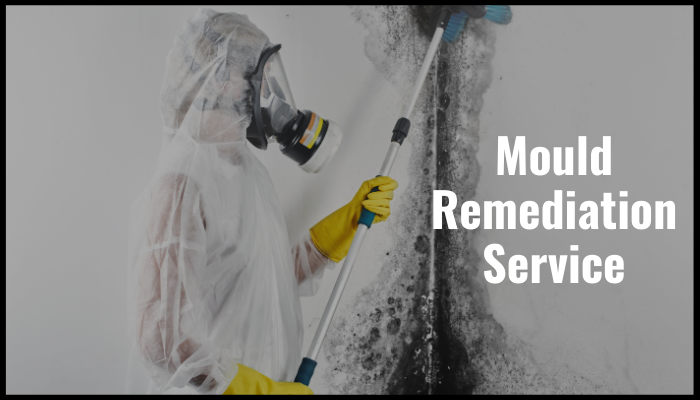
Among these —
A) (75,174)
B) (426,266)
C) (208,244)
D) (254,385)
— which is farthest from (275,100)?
(426,266)

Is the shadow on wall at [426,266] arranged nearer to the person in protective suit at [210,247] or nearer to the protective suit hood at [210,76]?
the person in protective suit at [210,247]

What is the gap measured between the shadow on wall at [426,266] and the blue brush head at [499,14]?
3 centimetres

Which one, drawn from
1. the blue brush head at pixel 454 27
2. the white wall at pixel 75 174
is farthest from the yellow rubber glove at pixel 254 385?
the blue brush head at pixel 454 27

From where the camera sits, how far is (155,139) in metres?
0.97

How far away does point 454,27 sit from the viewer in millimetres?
1219

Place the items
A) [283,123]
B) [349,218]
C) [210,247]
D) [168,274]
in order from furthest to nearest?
1. [349,218]
2. [283,123]
3. [210,247]
4. [168,274]

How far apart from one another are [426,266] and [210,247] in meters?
0.69

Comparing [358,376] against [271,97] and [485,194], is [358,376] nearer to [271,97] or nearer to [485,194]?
[485,194]

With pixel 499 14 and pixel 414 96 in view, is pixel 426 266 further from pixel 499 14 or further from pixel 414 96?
pixel 499 14

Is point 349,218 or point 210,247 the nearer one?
point 210,247

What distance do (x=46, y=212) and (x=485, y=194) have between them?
1045 mm

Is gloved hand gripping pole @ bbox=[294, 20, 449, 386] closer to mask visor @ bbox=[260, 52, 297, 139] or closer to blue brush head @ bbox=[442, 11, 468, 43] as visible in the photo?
blue brush head @ bbox=[442, 11, 468, 43]

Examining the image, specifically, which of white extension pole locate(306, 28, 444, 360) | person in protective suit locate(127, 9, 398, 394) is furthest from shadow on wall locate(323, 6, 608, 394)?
person in protective suit locate(127, 9, 398, 394)

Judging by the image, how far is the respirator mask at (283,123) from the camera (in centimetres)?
87
